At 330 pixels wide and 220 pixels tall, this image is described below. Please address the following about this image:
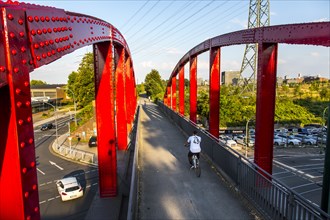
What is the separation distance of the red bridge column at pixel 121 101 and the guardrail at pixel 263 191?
5170 mm

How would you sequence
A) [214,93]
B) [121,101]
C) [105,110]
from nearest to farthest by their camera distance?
1. [105,110]
2. [214,93]
3. [121,101]

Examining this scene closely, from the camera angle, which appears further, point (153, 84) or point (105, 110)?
point (153, 84)

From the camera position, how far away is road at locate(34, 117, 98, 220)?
18.9m

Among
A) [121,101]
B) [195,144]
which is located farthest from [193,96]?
[195,144]

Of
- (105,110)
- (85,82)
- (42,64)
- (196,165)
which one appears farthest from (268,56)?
(85,82)

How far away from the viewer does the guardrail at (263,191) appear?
13.3 feet

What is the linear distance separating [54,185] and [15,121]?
83.7 feet

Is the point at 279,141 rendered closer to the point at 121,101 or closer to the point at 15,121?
the point at 121,101

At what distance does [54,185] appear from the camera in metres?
24.6

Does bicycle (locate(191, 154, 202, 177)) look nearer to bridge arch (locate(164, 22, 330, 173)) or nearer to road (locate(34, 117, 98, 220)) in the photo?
bridge arch (locate(164, 22, 330, 173))

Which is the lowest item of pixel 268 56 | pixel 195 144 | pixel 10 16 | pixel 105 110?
pixel 195 144

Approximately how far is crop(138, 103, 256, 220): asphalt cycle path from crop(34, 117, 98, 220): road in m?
11.9

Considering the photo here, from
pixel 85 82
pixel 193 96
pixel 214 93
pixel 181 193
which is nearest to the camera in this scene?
pixel 181 193

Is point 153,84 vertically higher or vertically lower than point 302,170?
higher
